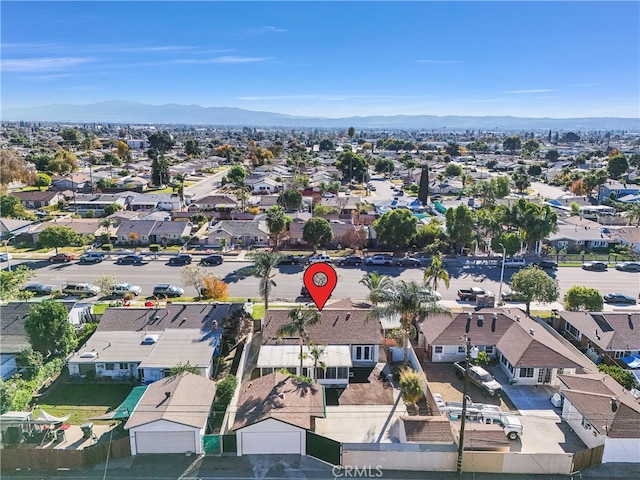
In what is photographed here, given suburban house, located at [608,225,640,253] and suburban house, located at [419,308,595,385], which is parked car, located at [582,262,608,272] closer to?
suburban house, located at [608,225,640,253]

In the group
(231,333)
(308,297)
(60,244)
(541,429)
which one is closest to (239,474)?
(231,333)

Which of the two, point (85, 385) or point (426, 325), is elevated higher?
point (426, 325)

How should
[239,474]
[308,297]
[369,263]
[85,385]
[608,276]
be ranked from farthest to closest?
1. [369,263]
2. [608,276]
3. [308,297]
4. [85,385]
5. [239,474]

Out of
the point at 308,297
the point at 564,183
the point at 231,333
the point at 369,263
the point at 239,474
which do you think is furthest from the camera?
the point at 564,183

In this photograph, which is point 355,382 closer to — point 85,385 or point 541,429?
point 541,429

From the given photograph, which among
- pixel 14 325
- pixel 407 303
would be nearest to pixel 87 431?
pixel 14 325

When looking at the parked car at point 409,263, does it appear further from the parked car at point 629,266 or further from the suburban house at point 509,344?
the parked car at point 629,266

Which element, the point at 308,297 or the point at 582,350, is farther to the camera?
the point at 308,297

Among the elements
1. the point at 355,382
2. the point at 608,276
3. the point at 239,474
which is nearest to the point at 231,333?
the point at 355,382
